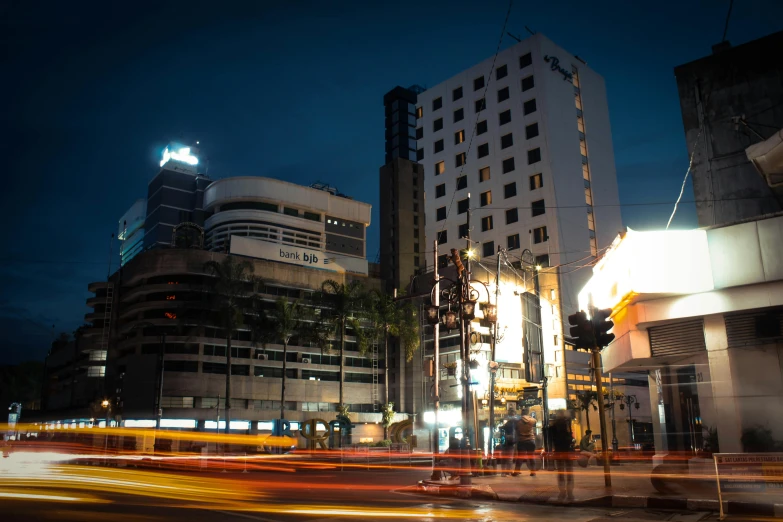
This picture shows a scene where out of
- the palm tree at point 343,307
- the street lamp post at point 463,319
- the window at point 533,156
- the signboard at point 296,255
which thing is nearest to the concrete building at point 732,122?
the street lamp post at point 463,319

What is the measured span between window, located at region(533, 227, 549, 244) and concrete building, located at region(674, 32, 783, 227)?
5000 cm

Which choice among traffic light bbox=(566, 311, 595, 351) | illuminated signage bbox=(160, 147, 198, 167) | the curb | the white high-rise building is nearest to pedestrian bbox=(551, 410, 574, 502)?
the curb

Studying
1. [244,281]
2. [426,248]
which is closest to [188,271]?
[244,281]

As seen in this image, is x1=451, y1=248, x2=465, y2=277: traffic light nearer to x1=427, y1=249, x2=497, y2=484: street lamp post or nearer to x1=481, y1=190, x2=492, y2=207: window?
x1=427, y1=249, x2=497, y2=484: street lamp post

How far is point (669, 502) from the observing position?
12133 millimetres

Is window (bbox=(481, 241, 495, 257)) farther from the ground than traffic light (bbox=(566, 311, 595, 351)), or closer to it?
farther from the ground

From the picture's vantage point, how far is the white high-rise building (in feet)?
237

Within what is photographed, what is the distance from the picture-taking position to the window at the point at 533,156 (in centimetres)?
7394

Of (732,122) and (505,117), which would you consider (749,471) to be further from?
(505,117)

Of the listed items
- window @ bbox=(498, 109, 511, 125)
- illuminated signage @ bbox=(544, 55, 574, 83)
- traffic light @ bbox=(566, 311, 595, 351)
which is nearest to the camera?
traffic light @ bbox=(566, 311, 595, 351)

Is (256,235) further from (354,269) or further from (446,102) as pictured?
(446,102)

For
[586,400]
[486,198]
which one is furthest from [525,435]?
[486,198]

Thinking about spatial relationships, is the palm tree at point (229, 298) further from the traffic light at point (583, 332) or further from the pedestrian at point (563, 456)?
the traffic light at point (583, 332)

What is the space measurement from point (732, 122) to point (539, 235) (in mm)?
51858
